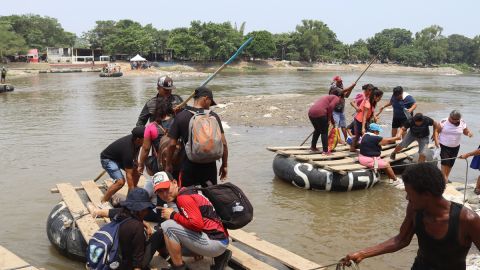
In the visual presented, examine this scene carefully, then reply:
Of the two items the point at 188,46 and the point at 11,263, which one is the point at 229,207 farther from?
the point at 188,46

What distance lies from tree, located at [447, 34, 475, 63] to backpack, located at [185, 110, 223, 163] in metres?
145

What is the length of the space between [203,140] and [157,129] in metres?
1.30

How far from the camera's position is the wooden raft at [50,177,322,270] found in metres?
5.11

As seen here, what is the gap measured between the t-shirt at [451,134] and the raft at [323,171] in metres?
0.85

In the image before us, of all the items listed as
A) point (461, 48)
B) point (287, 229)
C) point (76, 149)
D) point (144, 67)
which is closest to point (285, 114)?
point (76, 149)

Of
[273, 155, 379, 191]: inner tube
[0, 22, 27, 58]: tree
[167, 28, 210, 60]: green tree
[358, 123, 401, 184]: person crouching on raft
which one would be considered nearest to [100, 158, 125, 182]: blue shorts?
[273, 155, 379, 191]: inner tube

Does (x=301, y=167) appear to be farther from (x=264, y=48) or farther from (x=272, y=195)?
(x=264, y=48)

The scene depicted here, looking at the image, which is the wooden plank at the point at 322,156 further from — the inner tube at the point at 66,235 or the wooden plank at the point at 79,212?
the inner tube at the point at 66,235

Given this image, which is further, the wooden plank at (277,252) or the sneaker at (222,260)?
the wooden plank at (277,252)

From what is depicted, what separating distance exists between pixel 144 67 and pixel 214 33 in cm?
1994

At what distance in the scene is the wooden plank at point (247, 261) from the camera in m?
5.09

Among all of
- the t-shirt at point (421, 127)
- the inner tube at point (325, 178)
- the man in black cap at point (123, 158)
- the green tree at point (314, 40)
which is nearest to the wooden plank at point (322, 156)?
the inner tube at point (325, 178)

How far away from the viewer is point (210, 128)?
5348 millimetres

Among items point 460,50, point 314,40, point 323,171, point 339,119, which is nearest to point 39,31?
point 314,40
